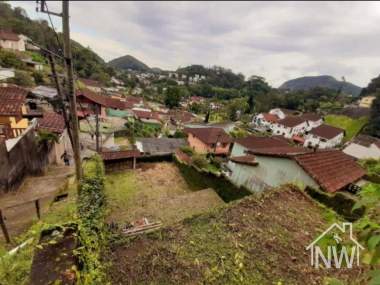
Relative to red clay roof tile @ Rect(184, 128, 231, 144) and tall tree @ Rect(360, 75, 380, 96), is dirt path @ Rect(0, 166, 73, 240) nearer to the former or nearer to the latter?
red clay roof tile @ Rect(184, 128, 231, 144)

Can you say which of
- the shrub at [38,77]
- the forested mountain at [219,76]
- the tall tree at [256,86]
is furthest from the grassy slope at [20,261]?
the forested mountain at [219,76]

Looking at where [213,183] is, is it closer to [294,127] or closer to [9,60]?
[9,60]

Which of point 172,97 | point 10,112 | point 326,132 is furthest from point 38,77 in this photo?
point 326,132

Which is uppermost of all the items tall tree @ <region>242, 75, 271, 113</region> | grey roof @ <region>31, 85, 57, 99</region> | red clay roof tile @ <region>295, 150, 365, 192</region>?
tall tree @ <region>242, 75, 271, 113</region>

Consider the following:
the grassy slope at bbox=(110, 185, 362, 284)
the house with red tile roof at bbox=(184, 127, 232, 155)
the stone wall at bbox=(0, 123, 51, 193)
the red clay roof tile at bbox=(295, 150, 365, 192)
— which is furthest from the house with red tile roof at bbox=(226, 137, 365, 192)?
the house with red tile roof at bbox=(184, 127, 232, 155)

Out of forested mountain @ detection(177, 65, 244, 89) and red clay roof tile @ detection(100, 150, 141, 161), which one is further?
forested mountain @ detection(177, 65, 244, 89)

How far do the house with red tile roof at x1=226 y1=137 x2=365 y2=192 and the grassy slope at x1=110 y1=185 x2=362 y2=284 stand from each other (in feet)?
9.41

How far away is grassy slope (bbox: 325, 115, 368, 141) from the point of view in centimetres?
3928

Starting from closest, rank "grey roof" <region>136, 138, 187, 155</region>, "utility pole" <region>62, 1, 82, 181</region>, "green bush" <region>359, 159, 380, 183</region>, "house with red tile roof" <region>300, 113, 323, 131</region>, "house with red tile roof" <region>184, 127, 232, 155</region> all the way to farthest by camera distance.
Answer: "green bush" <region>359, 159, 380, 183</region> → "utility pole" <region>62, 1, 82, 181</region> → "grey roof" <region>136, 138, 187, 155</region> → "house with red tile roof" <region>184, 127, 232, 155</region> → "house with red tile roof" <region>300, 113, 323, 131</region>

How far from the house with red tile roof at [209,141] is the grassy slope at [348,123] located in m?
27.8

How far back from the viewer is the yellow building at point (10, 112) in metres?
8.35

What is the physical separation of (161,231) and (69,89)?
433cm

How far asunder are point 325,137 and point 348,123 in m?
13.1

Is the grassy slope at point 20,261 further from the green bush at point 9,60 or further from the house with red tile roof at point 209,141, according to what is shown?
the green bush at point 9,60
